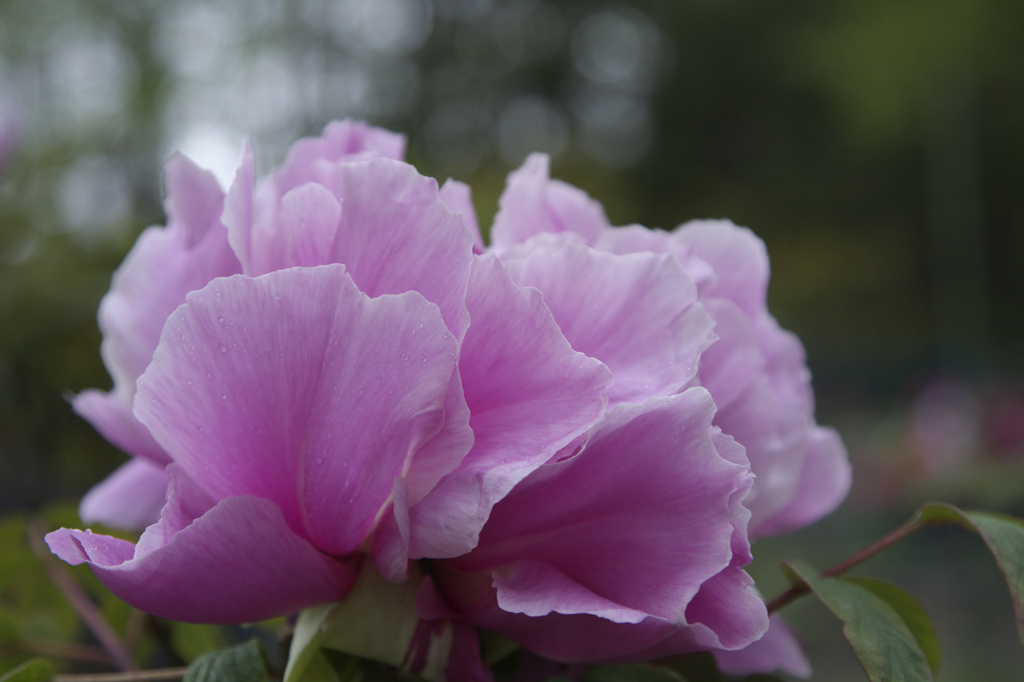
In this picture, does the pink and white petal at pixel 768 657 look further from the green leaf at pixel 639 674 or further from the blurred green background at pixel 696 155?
the blurred green background at pixel 696 155

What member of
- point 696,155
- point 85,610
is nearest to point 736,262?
point 85,610

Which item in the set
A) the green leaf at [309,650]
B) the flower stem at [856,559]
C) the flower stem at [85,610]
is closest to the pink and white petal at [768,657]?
the flower stem at [856,559]

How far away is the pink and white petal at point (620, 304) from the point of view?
9.0 inches

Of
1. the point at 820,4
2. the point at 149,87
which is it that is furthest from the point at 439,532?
the point at 820,4

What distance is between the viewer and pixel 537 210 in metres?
0.28

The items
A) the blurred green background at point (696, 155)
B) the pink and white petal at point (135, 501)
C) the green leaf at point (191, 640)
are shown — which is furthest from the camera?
the blurred green background at point (696, 155)

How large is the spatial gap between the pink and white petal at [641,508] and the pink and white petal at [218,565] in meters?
0.04

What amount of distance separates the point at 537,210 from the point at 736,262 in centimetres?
7

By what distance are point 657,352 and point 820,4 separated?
9.86 meters

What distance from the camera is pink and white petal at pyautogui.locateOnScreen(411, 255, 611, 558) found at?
20cm

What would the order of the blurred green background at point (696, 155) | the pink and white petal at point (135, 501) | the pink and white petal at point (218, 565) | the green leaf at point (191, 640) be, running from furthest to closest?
the blurred green background at point (696, 155), the green leaf at point (191, 640), the pink and white petal at point (135, 501), the pink and white petal at point (218, 565)

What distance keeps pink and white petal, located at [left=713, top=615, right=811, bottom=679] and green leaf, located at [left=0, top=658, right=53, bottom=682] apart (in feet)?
0.65

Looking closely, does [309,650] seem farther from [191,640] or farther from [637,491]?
[191,640]

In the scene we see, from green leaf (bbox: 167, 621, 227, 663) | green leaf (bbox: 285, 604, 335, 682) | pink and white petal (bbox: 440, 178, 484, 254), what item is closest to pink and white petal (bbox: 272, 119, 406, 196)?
pink and white petal (bbox: 440, 178, 484, 254)
